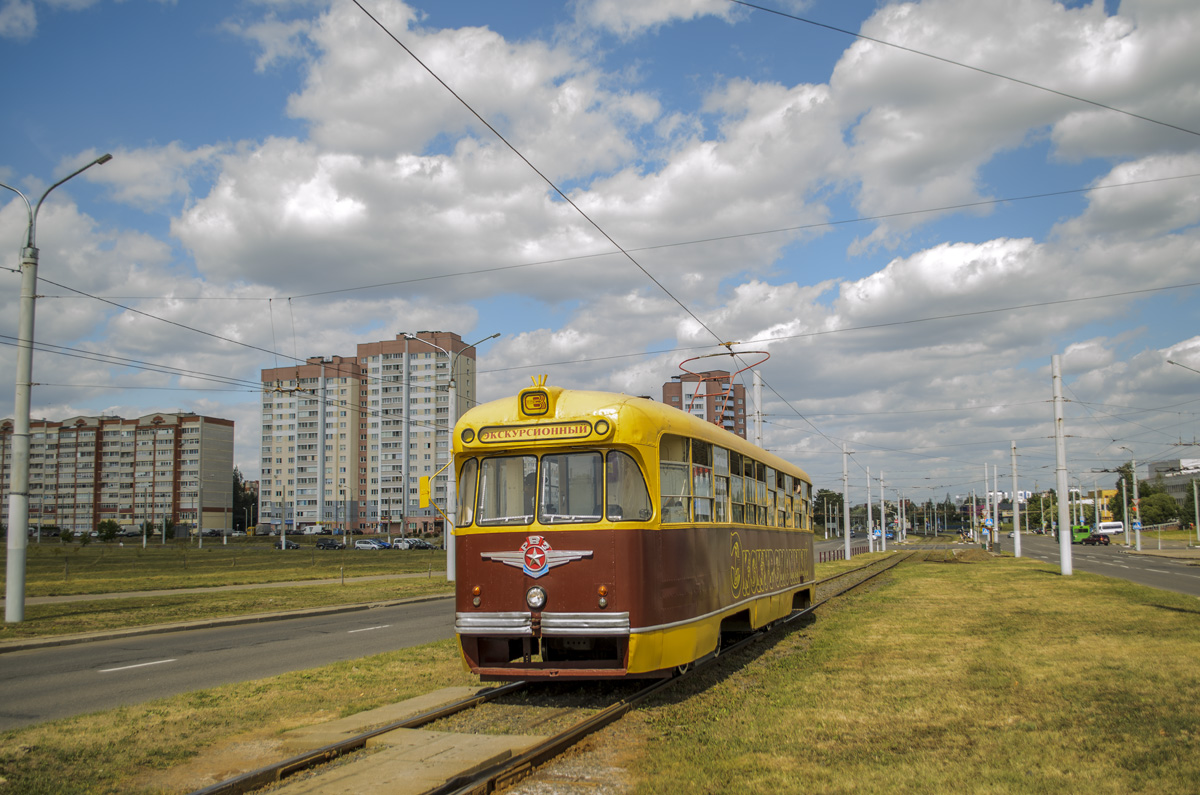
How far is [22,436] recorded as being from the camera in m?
19.5

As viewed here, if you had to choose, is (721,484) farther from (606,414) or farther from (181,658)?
(181,658)

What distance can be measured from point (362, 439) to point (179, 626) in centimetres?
11608

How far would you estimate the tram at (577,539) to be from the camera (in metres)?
9.14

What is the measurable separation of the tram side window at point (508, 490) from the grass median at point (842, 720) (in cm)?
240

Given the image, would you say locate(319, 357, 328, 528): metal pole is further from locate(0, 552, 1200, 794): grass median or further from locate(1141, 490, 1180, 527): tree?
locate(0, 552, 1200, 794): grass median

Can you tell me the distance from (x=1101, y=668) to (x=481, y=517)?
26.1ft

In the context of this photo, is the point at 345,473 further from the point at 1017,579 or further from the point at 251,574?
the point at 1017,579

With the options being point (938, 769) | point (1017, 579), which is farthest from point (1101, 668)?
point (1017, 579)

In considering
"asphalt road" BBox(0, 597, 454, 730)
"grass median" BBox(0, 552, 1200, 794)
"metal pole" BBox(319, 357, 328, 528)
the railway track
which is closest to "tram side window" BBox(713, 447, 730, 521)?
the railway track

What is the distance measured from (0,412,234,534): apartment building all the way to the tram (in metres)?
137

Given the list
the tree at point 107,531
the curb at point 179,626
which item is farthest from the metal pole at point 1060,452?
the tree at point 107,531

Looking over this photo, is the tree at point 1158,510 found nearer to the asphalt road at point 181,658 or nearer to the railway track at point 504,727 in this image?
the asphalt road at point 181,658

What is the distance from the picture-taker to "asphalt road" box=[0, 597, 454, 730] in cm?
1103

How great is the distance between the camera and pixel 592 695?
10102mm
